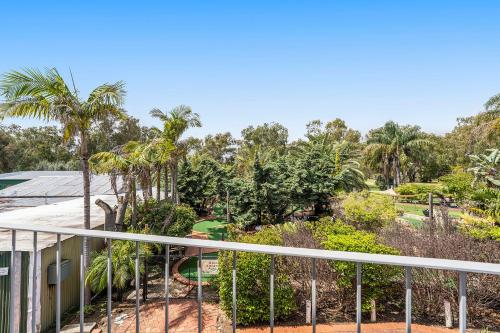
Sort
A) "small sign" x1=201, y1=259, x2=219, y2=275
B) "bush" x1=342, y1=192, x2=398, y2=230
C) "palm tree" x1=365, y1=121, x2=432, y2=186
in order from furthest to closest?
"palm tree" x1=365, y1=121, x2=432, y2=186
"bush" x1=342, y1=192, x2=398, y2=230
"small sign" x1=201, y1=259, x2=219, y2=275

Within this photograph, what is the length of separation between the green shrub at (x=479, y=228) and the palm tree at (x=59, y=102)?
9.03m

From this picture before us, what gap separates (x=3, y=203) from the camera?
13.9m

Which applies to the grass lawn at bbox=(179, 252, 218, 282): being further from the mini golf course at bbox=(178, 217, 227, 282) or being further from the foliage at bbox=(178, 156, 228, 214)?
the foliage at bbox=(178, 156, 228, 214)

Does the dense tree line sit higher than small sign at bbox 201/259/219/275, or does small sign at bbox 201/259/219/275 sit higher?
the dense tree line

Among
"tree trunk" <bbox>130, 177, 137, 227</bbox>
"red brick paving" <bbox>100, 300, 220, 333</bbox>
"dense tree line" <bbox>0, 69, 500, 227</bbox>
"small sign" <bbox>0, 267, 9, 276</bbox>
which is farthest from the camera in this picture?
"tree trunk" <bbox>130, 177, 137, 227</bbox>

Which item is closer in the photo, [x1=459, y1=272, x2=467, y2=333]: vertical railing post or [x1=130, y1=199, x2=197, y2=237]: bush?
[x1=459, y1=272, x2=467, y2=333]: vertical railing post

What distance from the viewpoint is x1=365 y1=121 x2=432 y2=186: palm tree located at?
29.3m

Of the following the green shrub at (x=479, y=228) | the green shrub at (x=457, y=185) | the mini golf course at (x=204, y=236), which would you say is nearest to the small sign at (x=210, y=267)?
the mini golf course at (x=204, y=236)

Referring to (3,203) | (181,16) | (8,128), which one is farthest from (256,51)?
(8,128)

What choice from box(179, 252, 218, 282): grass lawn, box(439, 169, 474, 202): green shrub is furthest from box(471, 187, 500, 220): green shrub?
box(179, 252, 218, 282): grass lawn

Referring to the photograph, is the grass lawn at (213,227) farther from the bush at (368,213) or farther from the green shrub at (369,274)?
the green shrub at (369,274)

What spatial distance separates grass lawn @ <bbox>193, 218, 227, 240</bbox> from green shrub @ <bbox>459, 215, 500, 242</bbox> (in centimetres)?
957

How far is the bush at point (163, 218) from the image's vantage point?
10445 millimetres

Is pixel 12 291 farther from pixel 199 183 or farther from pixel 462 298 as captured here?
pixel 199 183
